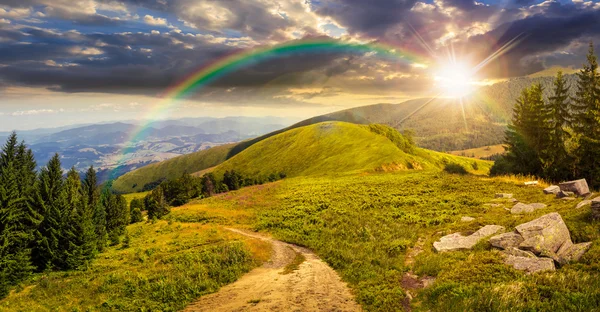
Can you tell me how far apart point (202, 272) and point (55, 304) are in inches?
398

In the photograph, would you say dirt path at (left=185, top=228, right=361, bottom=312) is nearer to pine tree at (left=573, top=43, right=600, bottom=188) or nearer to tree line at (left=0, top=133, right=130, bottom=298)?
tree line at (left=0, top=133, right=130, bottom=298)

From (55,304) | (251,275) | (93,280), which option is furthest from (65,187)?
(251,275)

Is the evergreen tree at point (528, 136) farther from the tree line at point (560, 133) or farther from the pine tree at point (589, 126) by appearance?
the pine tree at point (589, 126)

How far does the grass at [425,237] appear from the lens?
13008 millimetres

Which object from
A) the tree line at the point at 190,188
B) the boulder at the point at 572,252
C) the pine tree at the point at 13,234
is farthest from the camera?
the tree line at the point at 190,188

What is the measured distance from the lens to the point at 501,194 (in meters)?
36.7

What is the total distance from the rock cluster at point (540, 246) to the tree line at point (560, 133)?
34.9 metres

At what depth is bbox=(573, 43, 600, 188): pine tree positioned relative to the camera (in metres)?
42.4

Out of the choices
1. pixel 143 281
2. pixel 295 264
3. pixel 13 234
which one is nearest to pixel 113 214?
pixel 13 234

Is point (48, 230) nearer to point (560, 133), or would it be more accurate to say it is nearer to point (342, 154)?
point (560, 133)

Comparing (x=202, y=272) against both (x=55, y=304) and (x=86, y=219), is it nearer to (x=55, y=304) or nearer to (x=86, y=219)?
(x=55, y=304)

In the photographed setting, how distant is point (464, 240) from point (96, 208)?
4933 centimetres

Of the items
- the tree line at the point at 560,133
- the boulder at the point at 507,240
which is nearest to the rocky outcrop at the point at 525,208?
the boulder at the point at 507,240

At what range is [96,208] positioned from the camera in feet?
152
